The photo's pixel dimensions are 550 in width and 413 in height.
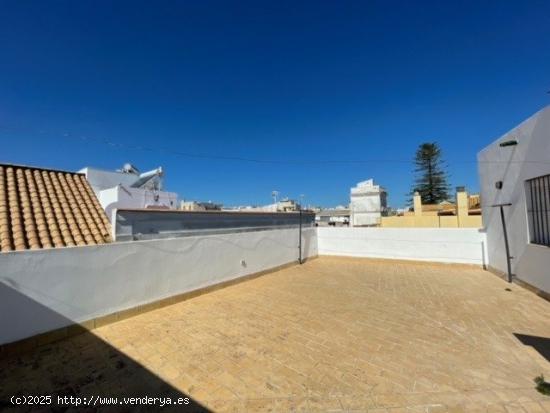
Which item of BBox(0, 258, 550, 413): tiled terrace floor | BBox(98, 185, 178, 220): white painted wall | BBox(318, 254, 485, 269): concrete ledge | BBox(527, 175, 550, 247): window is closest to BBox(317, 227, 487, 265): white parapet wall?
BBox(318, 254, 485, 269): concrete ledge

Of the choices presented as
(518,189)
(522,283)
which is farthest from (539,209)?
(522,283)

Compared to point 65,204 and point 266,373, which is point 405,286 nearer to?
point 266,373

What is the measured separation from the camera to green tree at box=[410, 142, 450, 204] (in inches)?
1147

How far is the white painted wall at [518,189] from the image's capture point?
543 centimetres

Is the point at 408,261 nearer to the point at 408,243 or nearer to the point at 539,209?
the point at 408,243

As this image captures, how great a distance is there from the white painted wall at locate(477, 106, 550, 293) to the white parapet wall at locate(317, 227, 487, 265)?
55 cm

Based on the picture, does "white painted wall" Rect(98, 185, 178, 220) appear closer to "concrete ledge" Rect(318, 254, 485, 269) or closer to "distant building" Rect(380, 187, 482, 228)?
"concrete ledge" Rect(318, 254, 485, 269)

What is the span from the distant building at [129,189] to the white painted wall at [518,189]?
12136mm

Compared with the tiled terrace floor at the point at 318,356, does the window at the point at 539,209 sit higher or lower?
higher

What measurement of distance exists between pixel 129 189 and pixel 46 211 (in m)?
7.75

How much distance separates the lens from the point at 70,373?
307 cm

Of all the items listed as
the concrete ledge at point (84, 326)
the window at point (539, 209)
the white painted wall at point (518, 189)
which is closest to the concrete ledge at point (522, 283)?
the white painted wall at point (518, 189)

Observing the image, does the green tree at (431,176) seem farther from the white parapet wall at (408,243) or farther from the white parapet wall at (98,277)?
the white parapet wall at (98,277)

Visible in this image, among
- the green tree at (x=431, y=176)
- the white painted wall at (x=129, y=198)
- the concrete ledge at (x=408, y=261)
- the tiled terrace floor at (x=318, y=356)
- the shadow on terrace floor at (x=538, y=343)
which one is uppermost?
the green tree at (x=431, y=176)
